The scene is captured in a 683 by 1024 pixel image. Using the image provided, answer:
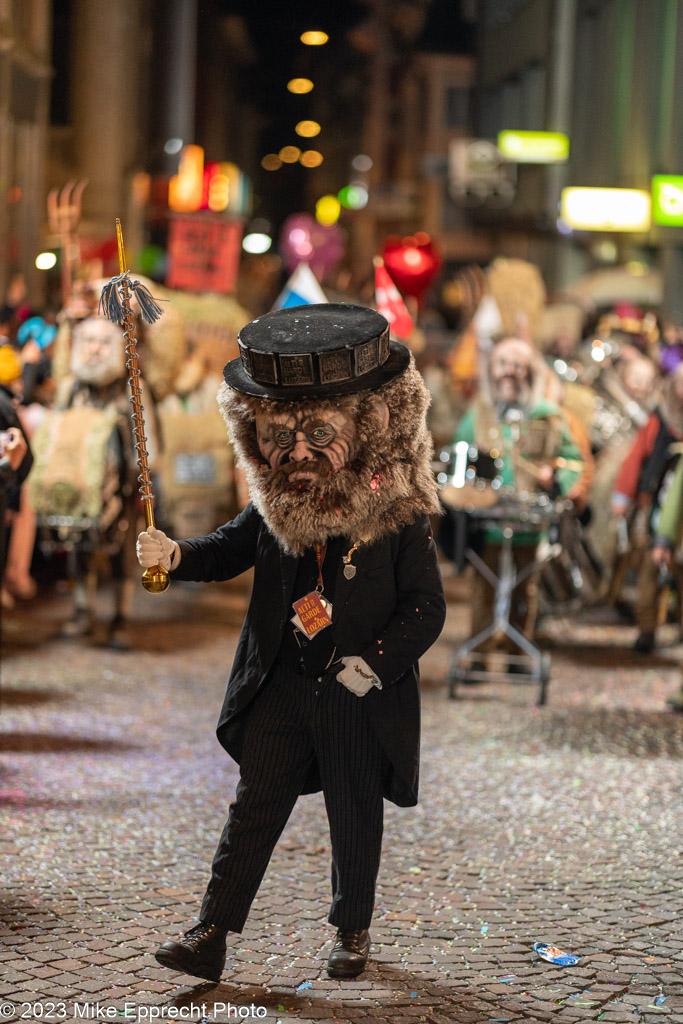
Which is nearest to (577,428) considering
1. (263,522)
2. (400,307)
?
(400,307)

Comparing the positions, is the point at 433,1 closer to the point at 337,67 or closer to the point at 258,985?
the point at 337,67

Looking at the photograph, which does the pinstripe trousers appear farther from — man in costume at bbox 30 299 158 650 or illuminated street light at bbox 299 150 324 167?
illuminated street light at bbox 299 150 324 167

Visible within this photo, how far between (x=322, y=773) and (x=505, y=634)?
5205 mm

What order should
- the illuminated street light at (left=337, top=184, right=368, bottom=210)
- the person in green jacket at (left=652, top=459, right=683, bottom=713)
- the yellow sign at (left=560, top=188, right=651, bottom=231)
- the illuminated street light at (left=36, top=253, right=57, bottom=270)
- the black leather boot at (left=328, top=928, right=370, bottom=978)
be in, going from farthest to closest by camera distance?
the illuminated street light at (left=337, top=184, right=368, bottom=210) → the yellow sign at (left=560, top=188, right=651, bottom=231) → the illuminated street light at (left=36, top=253, right=57, bottom=270) → the person in green jacket at (left=652, top=459, right=683, bottom=713) → the black leather boot at (left=328, top=928, right=370, bottom=978)

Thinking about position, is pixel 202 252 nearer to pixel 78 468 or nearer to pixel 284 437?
pixel 78 468

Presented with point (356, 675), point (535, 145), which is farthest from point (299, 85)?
point (356, 675)

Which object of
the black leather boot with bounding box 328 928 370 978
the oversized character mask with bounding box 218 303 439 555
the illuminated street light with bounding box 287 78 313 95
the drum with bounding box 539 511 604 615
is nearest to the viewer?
the oversized character mask with bounding box 218 303 439 555

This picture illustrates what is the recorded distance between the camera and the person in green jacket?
862cm

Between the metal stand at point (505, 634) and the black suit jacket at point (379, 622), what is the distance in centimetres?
413

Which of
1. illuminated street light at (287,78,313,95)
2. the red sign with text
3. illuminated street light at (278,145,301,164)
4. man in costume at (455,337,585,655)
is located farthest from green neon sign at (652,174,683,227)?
illuminated street light at (278,145,301,164)

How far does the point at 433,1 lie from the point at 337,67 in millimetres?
6352

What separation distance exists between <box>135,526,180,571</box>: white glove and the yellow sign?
2481cm

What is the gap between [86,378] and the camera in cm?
978

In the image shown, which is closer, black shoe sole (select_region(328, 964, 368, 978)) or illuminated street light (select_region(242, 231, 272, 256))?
black shoe sole (select_region(328, 964, 368, 978))
